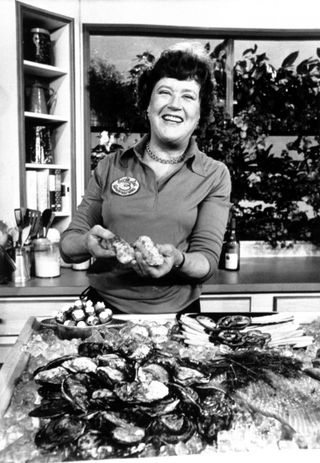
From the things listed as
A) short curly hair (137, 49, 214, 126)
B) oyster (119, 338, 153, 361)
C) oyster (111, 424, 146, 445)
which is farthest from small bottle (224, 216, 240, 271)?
oyster (111, 424, 146, 445)

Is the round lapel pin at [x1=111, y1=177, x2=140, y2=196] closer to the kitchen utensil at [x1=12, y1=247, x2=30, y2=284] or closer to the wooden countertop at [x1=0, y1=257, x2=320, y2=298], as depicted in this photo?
the wooden countertop at [x1=0, y1=257, x2=320, y2=298]

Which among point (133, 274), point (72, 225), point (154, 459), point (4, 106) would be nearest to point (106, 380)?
point (154, 459)

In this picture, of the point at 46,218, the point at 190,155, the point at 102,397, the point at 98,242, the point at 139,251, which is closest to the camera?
the point at 102,397

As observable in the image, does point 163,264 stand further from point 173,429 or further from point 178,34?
point 178,34

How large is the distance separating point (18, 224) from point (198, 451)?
205 centimetres

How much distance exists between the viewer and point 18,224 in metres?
2.59

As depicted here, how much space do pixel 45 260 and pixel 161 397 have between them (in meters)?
1.92

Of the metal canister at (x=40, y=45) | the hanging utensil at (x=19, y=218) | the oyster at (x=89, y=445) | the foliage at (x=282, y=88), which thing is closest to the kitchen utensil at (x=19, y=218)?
the hanging utensil at (x=19, y=218)

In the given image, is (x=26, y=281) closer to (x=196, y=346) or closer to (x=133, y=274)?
(x=133, y=274)

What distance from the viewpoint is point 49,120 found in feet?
9.67

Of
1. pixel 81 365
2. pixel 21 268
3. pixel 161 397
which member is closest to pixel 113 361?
pixel 81 365

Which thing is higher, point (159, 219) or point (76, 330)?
point (159, 219)

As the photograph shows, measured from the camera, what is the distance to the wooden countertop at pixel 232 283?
2.41 metres

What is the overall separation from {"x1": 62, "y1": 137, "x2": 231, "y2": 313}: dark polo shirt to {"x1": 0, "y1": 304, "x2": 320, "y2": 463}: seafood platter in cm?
38
